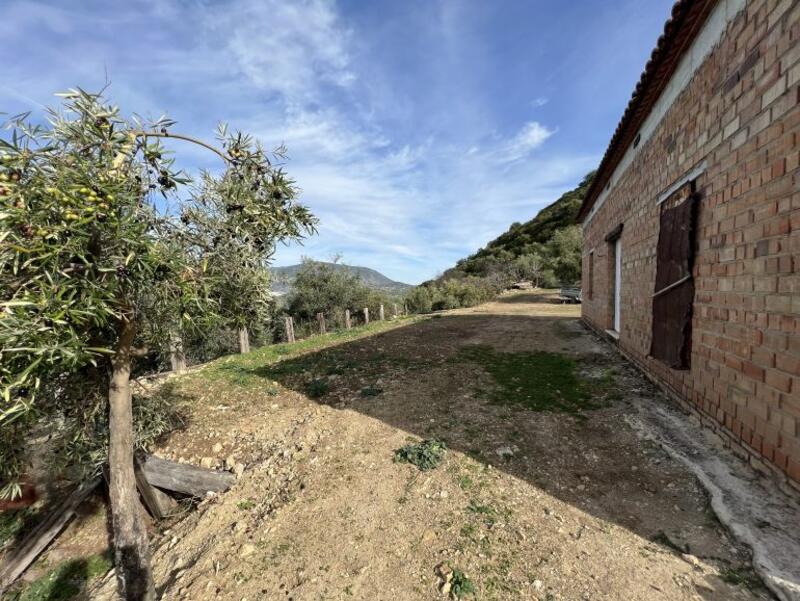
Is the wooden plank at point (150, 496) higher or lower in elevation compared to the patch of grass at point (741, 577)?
lower

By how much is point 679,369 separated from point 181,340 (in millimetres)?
5314

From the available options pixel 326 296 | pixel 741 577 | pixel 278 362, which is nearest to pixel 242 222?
pixel 741 577

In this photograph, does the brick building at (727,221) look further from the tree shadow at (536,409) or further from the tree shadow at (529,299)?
the tree shadow at (529,299)

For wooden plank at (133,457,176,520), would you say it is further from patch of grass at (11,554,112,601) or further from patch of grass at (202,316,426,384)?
patch of grass at (202,316,426,384)

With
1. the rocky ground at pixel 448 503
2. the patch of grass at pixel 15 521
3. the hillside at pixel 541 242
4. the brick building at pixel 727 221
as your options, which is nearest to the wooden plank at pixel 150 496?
the rocky ground at pixel 448 503

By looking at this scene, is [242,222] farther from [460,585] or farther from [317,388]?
[317,388]

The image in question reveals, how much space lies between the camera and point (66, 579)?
3.46 m

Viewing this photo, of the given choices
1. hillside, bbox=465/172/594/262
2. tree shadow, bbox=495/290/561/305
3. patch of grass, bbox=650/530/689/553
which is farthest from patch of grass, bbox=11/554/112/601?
hillside, bbox=465/172/594/262

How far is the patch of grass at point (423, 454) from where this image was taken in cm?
355

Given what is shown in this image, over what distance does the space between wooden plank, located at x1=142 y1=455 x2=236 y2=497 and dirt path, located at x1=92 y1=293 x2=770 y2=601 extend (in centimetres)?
18

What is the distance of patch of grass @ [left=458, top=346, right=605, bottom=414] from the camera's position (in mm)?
4840

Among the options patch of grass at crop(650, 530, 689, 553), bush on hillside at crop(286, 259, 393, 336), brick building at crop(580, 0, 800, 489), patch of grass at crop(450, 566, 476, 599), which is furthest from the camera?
bush on hillside at crop(286, 259, 393, 336)

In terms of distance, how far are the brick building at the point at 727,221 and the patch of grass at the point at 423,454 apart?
99.6 inches

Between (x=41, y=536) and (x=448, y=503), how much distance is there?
13.5ft
